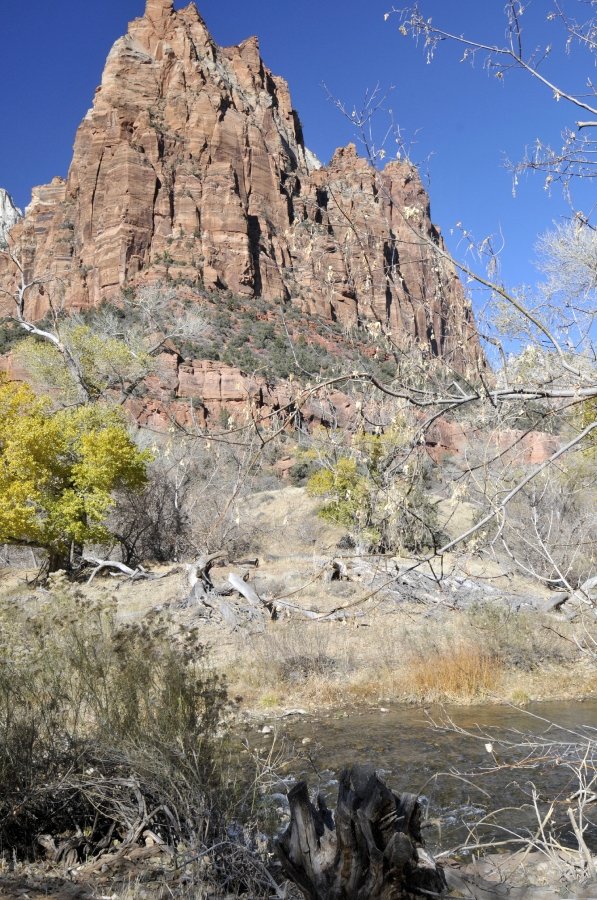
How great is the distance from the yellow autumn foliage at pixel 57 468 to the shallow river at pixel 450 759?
11.0m

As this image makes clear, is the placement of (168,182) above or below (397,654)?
above

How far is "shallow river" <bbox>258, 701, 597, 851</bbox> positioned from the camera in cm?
505

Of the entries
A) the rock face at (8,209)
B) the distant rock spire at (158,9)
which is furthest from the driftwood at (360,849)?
the rock face at (8,209)

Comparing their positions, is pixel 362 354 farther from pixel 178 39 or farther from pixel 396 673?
pixel 178 39

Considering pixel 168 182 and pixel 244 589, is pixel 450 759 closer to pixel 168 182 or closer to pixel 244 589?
pixel 244 589

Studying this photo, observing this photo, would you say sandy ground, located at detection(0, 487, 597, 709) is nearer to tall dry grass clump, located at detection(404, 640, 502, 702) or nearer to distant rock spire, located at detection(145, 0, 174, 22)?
tall dry grass clump, located at detection(404, 640, 502, 702)

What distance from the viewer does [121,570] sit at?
1748 cm

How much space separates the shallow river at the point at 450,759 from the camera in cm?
505

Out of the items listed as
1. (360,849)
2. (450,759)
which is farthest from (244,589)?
(360,849)

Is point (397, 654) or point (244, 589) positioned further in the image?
point (244, 589)

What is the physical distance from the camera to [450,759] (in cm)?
652

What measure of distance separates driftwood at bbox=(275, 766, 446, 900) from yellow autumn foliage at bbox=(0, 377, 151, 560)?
48.2 ft

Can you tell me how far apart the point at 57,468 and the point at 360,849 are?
16971 millimetres

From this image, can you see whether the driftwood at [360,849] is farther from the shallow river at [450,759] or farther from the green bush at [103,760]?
the shallow river at [450,759]
